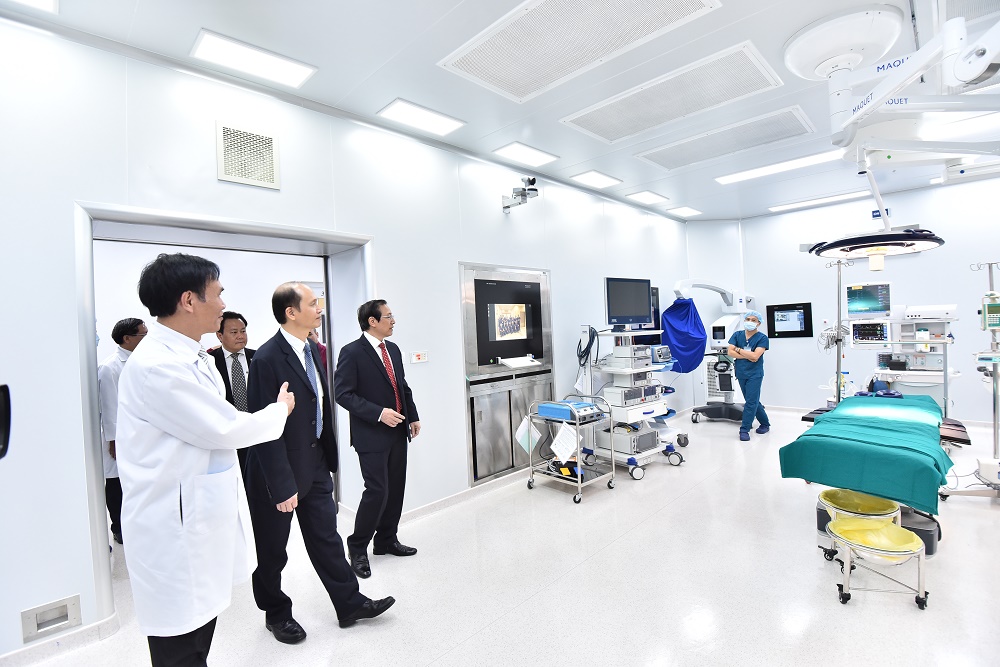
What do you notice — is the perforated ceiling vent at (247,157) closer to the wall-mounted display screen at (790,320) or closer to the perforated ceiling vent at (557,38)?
the perforated ceiling vent at (557,38)

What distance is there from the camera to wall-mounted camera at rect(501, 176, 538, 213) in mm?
4504

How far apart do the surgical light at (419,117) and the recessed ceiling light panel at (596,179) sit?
6.30 ft

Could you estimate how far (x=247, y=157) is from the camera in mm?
3121

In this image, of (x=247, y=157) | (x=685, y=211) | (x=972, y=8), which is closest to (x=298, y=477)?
(x=247, y=157)

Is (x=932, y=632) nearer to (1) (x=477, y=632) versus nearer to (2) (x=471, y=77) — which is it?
(1) (x=477, y=632)

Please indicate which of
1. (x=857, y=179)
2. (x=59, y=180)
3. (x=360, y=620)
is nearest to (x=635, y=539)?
(x=360, y=620)

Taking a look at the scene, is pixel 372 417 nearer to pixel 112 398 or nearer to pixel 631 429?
pixel 112 398

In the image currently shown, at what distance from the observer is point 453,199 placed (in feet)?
14.3

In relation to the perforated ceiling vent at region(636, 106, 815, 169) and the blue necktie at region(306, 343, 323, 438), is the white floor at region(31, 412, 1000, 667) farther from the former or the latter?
the perforated ceiling vent at region(636, 106, 815, 169)

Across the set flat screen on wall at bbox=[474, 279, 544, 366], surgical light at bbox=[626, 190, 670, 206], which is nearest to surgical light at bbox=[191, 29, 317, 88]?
flat screen on wall at bbox=[474, 279, 544, 366]

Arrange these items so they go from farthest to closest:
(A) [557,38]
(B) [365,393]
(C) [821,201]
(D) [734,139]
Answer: (C) [821,201]
(D) [734,139]
(B) [365,393]
(A) [557,38]

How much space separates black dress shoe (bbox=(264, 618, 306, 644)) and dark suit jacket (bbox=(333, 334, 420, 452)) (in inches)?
37.6

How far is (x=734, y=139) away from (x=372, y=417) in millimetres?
4092

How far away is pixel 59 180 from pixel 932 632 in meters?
4.86
